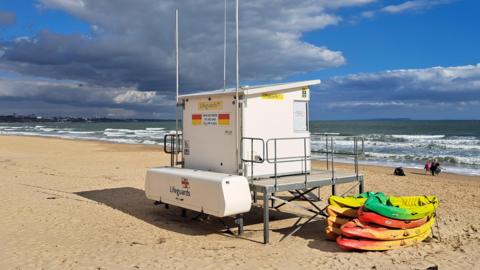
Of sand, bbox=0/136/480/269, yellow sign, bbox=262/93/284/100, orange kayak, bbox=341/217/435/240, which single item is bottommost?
sand, bbox=0/136/480/269

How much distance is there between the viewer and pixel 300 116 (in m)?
10.6

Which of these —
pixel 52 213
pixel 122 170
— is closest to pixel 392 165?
pixel 122 170

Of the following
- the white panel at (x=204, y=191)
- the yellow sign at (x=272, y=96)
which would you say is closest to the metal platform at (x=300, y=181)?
the white panel at (x=204, y=191)

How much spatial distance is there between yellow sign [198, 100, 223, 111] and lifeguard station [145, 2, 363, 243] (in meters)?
0.02

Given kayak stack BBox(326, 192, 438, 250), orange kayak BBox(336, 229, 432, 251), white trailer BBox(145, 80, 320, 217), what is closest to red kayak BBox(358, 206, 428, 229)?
kayak stack BBox(326, 192, 438, 250)

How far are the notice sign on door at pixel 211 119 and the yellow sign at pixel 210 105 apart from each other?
0.13m

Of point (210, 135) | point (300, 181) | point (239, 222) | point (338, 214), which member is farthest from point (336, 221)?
point (210, 135)

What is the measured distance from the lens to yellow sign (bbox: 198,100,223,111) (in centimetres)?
1000

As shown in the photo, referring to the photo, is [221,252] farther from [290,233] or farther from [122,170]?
[122,170]

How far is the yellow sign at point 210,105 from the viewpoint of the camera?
10.0 meters

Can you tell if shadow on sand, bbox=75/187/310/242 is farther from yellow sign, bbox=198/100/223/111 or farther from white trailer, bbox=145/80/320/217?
yellow sign, bbox=198/100/223/111

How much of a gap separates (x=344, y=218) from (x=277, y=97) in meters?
2.88

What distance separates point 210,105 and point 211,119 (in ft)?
1.03

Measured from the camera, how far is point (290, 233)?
9445mm
